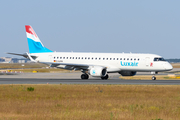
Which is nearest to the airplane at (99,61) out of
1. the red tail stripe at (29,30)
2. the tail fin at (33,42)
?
the tail fin at (33,42)

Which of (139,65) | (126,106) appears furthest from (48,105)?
(139,65)

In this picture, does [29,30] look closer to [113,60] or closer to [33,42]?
[33,42]

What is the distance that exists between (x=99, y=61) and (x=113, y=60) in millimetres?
2503

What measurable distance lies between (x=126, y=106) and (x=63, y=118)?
5.97 metres

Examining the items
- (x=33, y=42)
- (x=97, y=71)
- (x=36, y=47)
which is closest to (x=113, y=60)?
(x=97, y=71)

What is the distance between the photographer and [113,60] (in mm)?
53688

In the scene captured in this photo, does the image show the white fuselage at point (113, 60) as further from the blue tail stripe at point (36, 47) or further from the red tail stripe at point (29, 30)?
the red tail stripe at point (29, 30)

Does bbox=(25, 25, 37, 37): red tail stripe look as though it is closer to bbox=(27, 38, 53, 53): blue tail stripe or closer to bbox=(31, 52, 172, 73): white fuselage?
bbox=(27, 38, 53, 53): blue tail stripe

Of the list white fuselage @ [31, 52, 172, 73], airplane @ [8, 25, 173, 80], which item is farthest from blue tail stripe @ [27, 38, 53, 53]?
white fuselage @ [31, 52, 172, 73]

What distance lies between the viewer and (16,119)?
1548 centimetres

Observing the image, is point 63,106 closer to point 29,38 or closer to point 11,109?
point 11,109

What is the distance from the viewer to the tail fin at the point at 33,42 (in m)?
59.7

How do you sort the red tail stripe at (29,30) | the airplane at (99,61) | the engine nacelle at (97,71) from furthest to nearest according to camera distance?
the red tail stripe at (29,30)
the airplane at (99,61)
the engine nacelle at (97,71)

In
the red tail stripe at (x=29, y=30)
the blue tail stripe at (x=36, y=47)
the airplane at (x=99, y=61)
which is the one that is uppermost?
the red tail stripe at (x=29, y=30)
